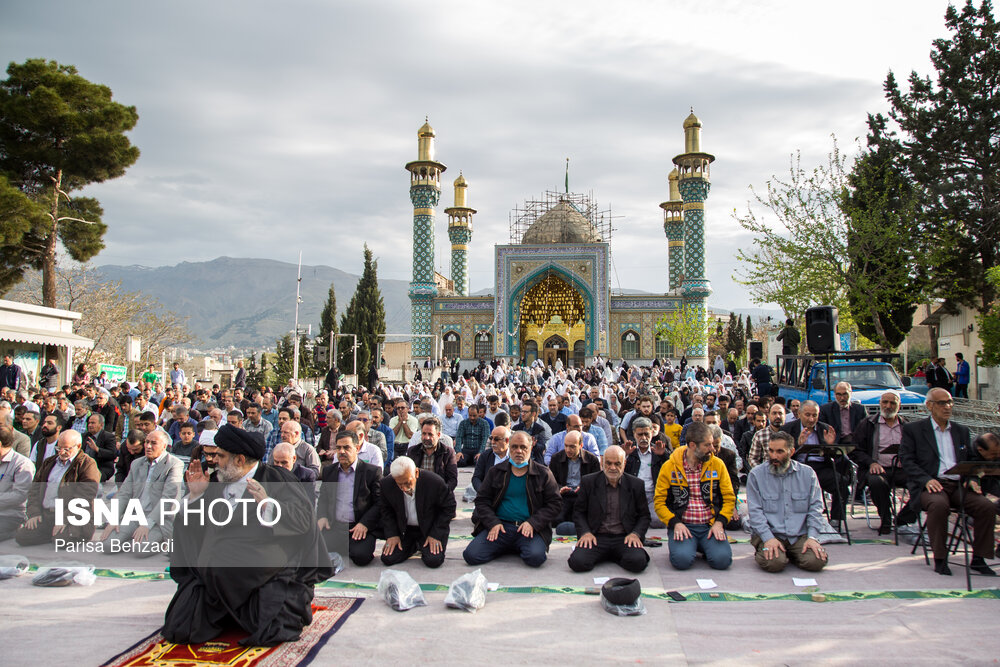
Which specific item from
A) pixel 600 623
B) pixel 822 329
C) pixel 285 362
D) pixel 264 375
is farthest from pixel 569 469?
pixel 285 362

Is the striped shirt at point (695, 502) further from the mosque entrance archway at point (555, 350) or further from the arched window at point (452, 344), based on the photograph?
the mosque entrance archway at point (555, 350)

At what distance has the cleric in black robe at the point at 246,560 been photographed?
4219 millimetres

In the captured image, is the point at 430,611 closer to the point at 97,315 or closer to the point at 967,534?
the point at 967,534

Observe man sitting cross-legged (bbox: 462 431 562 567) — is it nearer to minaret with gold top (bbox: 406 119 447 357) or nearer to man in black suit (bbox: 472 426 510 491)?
man in black suit (bbox: 472 426 510 491)

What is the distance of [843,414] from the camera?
26.2ft

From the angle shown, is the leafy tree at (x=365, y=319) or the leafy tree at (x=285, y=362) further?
the leafy tree at (x=365, y=319)

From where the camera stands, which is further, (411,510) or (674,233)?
(674,233)

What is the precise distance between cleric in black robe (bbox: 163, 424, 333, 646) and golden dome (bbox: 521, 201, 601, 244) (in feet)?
128

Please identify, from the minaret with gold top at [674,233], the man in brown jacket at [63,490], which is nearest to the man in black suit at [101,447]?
the man in brown jacket at [63,490]

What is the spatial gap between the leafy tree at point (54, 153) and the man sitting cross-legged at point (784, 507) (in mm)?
22164

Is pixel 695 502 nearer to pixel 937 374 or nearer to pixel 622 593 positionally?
pixel 622 593

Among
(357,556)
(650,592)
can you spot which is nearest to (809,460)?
(650,592)

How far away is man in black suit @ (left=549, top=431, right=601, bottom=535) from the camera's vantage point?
7164mm

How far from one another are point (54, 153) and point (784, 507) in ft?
80.5
